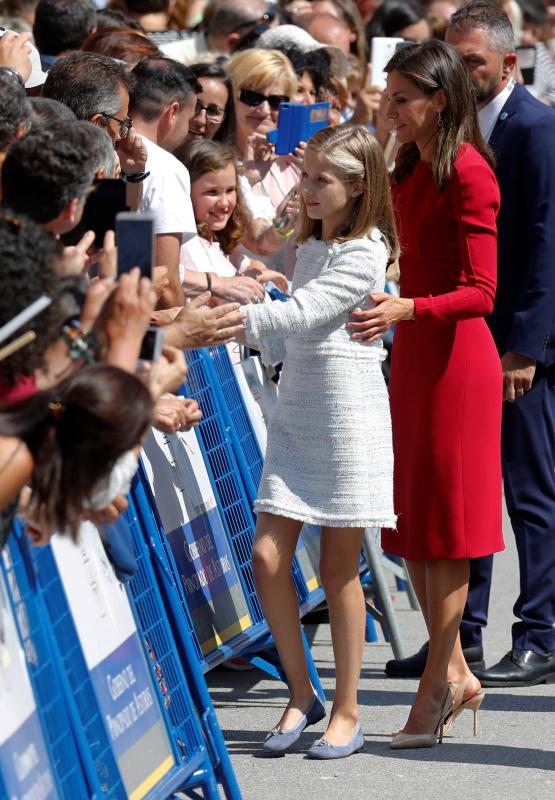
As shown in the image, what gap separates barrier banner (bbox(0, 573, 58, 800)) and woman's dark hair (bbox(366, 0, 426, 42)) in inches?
336

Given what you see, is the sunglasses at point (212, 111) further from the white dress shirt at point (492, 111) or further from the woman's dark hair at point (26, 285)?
the woman's dark hair at point (26, 285)

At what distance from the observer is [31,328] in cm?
252

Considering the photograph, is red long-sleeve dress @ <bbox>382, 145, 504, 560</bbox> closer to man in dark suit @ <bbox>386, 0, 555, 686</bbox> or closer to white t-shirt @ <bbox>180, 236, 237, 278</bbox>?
man in dark suit @ <bbox>386, 0, 555, 686</bbox>

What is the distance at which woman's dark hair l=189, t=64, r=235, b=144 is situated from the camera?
21.4 feet

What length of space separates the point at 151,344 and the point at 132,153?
1.99 meters

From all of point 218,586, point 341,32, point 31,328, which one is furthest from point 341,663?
point 341,32

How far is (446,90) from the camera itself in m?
4.68

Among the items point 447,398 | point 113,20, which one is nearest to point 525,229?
point 447,398

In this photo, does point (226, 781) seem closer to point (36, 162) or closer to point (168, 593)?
point (168, 593)

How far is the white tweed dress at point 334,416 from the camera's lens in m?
Result: 4.35

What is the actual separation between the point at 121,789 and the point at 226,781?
0.66 metres

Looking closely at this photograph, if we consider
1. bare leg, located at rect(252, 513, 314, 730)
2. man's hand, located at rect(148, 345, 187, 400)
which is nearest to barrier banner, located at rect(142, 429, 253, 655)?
bare leg, located at rect(252, 513, 314, 730)

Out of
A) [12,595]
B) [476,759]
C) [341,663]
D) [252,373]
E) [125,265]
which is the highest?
[125,265]

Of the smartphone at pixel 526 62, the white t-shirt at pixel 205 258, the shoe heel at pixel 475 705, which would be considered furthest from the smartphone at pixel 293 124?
the shoe heel at pixel 475 705
